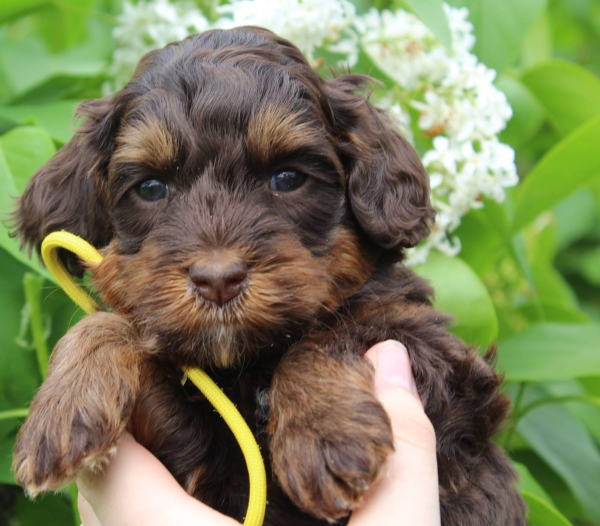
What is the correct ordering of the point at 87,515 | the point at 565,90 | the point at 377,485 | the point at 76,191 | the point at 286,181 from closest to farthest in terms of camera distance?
the point at 377,485 < the point at 286,181 < the point at 87,515 < the point at 76,191 < the point at 565,90

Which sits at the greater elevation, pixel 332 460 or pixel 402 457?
pixel 332 460

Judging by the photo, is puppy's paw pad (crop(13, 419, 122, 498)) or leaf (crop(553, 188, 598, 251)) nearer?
puppy's paw pad (crop(13, 419, 122, 498))

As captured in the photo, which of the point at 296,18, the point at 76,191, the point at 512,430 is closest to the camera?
the point at 76,191

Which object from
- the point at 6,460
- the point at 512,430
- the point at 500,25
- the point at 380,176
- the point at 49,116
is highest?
the point at 500,25

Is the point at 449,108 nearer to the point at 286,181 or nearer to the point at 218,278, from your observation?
the point at 286,181

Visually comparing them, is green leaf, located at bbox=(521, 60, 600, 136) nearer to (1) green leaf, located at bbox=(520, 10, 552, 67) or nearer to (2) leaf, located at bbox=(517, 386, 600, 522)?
(1) green leaf, located at bbox=(520, 10, 552, 67)

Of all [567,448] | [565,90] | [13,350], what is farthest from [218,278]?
[565,90]

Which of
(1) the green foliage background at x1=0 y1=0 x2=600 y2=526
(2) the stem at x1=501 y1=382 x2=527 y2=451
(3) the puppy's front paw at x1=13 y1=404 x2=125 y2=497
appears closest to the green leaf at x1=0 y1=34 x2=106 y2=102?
(1) the green foliage background at x1=0 y1=0 x2=600 y2=526
